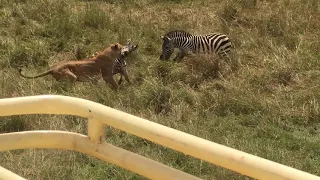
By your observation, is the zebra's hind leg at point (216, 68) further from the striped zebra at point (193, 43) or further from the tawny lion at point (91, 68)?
the tawny lion at point (91, 68)

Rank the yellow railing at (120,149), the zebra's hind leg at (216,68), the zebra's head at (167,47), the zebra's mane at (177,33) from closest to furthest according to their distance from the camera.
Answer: the yellow railing at (120,149)
the zebra's hind leg at (216,68)
the zebra's head at (167,47)
the zebra's mane at (177,33)

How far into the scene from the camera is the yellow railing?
1545 mm

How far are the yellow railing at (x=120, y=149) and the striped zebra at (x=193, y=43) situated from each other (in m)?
6.78

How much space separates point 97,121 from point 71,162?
2.60 meters

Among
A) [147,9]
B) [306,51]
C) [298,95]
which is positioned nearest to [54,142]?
[298,95]

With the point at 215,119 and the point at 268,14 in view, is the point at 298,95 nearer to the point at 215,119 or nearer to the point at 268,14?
the point at 215,119

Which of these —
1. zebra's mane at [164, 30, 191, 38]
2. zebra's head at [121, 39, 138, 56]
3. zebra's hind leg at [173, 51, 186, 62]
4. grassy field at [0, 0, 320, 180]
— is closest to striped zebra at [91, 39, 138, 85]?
zebra's head at [121, 39, 138, 56]

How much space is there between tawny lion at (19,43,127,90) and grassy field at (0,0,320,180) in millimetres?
177

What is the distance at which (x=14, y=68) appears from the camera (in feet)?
26.0

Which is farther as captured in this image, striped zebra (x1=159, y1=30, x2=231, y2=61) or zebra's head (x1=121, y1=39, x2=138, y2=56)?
striped zebra (x1=159, y1=30, x2=231, y2=61)

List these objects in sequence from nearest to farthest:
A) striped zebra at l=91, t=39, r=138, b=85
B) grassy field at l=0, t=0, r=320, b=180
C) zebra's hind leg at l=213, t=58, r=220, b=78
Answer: grassy field at l=0, t=0, r=320, b=180, zebra's hind leg at l=213, t=58, r=220, b=78, striped zebra at l=91, t=39, r=138, b=85

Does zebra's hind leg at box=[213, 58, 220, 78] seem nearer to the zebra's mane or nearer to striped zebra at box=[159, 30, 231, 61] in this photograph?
Answer: striped zebra at box=[159, 30, 231, 61]

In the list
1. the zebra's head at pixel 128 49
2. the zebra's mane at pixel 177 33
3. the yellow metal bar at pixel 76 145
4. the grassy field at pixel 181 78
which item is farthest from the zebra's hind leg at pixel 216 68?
the yellow metal bar at pixel 76 145

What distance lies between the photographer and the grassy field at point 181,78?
4648 mm
